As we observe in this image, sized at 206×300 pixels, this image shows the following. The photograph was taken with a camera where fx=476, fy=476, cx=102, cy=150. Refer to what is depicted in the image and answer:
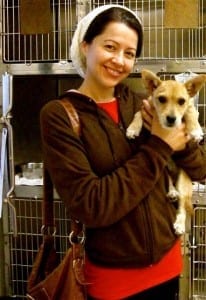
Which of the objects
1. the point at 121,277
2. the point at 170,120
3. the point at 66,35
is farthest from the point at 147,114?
the point at 66,35

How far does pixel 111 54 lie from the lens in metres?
1.04

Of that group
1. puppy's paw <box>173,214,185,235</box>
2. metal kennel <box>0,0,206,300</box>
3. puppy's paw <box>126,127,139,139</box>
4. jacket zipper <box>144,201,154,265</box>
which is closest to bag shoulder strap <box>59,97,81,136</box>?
puppy's paw <box>126,127,139,139</box>

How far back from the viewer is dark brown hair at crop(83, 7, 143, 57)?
104 cm

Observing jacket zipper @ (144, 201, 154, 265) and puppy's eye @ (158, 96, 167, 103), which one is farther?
puppy's eye @ (158, 96, 167, 103)

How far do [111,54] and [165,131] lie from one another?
20 centimetres

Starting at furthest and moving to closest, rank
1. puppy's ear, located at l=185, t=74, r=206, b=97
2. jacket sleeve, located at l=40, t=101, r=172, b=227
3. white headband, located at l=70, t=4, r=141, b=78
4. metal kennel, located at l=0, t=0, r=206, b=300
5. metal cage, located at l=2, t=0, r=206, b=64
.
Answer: metal cage, located at l=2, t=0, r=206, b=64 → metal kennel, located at l=0, t=0, r=206, b=300 → puppy's ear, located at l=185, t=74, r=206, b=97 → white headband, located at l=70, t=4, r=141, b=78 → jacket sleeve, located at l=40, t=101, r=172, b=227

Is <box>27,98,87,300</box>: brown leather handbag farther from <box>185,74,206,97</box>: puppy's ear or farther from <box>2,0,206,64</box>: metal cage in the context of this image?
<box>2,0,206,64</box>: metal cage

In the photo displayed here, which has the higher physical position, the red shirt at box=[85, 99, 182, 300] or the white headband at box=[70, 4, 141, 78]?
the white headband at box=[70, 4, 141, 78]

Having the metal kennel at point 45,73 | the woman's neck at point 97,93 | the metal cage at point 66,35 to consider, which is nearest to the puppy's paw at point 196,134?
the woman's neck at point 97,93

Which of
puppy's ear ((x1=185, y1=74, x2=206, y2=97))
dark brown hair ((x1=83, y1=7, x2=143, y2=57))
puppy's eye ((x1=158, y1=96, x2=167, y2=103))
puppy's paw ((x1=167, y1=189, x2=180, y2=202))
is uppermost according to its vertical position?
dark brown hair ((x1=83, y1=7, x2=143, y2=57))

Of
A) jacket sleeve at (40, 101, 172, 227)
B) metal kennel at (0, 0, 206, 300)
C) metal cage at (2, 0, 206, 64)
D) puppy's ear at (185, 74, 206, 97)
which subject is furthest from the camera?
metal cage at (2, 0, 206, 64)

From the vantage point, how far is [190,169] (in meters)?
1.12

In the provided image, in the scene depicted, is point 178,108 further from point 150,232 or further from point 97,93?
point 150,232

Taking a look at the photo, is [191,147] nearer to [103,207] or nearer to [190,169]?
[190,169]
